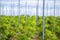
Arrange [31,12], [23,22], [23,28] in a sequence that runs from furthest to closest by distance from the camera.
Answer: [31,12] < [23,22] < [23,28]

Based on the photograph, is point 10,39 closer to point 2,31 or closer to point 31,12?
point 2,31

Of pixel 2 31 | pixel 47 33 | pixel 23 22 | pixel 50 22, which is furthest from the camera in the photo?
pixel 50 22

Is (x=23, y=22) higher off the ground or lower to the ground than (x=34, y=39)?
higher

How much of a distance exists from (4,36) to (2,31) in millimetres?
817

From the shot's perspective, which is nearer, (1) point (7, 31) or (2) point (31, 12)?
(1) point (7, 31)

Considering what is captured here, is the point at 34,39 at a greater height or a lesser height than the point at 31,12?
lesser

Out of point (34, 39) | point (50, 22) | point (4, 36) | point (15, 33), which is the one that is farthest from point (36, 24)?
point (4, 36)

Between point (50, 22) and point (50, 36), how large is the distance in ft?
18.1

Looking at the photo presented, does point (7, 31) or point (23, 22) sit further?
point (23, 22)

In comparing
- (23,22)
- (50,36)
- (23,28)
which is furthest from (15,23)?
(50,36)

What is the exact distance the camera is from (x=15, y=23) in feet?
60.5

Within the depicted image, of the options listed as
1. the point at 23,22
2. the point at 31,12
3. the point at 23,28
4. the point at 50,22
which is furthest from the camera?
the point at 31,12

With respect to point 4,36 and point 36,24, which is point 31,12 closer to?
point 36,24

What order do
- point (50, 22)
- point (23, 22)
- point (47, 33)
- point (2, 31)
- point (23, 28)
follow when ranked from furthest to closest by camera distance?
point (50, 22) < point (23, 22) < point (23, 28) < point (2, 31) < point (47, 33)
